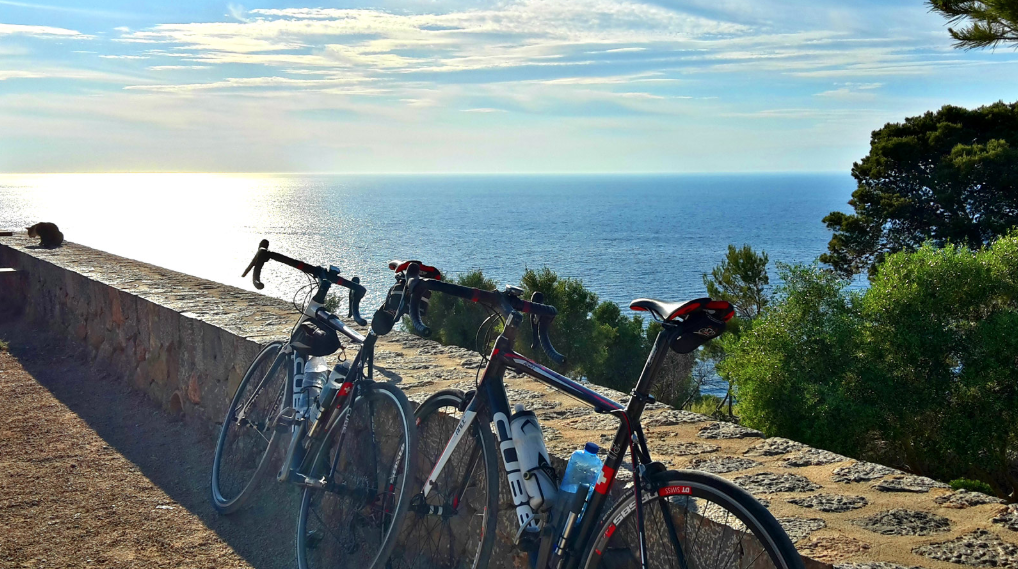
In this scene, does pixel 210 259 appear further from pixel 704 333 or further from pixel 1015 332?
pixel 704 333

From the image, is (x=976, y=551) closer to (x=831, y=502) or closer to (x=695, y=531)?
(x=831, y=502)

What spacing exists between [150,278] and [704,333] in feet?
19.8

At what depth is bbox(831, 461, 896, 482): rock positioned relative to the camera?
2404 millimetres

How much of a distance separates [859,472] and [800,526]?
526 mm

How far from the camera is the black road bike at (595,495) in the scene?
188 cm

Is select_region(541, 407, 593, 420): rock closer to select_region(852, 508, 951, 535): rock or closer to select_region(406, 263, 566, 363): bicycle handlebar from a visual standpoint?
select_region(406, 263, 566, 363): bicycle handlebar

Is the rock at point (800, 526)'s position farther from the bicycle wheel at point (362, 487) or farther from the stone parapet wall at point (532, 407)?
the bicycle wheel at point (362, 487)

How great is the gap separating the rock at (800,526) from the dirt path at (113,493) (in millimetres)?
2206

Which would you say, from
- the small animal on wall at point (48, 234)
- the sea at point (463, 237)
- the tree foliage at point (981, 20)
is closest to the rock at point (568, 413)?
the small animal on wall at point (48, 234)

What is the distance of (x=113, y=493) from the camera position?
4.14 meters

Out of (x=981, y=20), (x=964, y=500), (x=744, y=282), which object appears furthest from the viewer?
(x=744, y=282)

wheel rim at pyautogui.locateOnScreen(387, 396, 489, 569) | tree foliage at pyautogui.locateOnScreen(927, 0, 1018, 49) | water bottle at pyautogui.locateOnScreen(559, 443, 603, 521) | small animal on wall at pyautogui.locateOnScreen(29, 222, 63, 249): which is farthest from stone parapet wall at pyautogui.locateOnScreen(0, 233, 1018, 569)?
tree foliage at pyautogui.locateOnScreen(927, 0, 1018, 49)

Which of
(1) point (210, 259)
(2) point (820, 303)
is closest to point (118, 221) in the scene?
(1) point (210, 259)

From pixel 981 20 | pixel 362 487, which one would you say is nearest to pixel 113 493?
pixel 362 487
